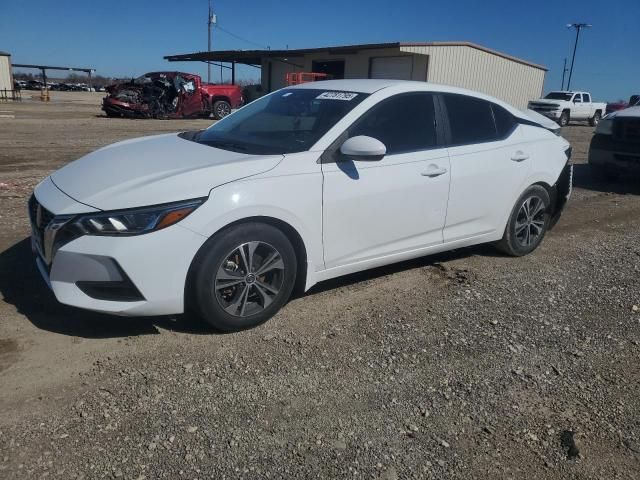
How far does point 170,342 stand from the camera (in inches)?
135

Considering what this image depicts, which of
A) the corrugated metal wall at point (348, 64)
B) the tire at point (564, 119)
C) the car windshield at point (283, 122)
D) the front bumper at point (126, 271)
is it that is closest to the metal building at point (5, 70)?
the corrugated metal wall at point (348, 64)

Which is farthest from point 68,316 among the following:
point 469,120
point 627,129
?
point 627,129

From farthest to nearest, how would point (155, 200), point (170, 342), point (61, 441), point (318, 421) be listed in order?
point (170, 342)
point (155, 200)
point (318, 421)
point (61, 441)

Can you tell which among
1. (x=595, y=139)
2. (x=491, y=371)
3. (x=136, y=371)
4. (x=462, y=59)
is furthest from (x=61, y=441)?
(x=462, y=59)

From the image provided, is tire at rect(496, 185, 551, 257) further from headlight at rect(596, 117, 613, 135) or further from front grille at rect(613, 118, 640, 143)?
headlight at rect(596, 117, 613, 135)

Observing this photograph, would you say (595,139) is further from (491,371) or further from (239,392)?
(239,392)

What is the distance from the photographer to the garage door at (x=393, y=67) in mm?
29219

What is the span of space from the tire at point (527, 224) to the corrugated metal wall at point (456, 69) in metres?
23.6

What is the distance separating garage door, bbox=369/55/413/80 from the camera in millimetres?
29219

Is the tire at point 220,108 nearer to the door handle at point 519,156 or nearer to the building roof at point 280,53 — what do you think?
the building roof at point 280,53

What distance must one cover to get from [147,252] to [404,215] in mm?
1950

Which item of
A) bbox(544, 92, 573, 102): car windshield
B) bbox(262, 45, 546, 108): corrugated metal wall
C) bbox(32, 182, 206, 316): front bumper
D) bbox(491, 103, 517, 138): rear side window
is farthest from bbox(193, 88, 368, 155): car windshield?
bbox(544, 92, 573, 102): car windshield

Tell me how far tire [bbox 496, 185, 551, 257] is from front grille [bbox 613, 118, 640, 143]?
4468mm

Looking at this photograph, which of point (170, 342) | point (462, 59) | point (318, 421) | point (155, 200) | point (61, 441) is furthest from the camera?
point (462, 59)
